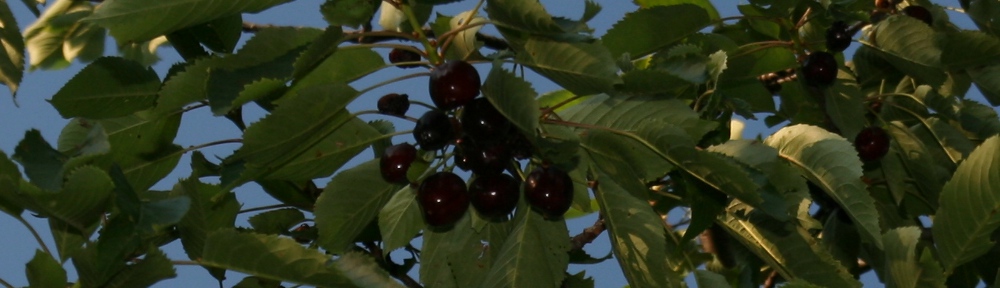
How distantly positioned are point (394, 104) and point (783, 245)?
84cm

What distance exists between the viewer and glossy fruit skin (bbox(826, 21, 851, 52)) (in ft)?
9.08

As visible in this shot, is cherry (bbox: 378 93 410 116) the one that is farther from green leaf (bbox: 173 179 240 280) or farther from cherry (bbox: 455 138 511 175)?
green leaf (bbox: 173 179 240 280)

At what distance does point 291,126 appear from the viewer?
67.6 inches

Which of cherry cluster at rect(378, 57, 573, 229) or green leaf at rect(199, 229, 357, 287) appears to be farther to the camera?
cherry cluster at rect(378, 57, 573, 229)

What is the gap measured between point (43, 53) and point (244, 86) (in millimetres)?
2175

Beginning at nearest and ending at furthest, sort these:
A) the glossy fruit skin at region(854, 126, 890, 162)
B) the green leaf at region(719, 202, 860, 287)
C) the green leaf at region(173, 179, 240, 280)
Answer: the green leaf at region(173, 179, 240, 280), the green leaf at region(719, 202, 860, 287), the glossy fruit skin at region(854, 126, 890, 162)

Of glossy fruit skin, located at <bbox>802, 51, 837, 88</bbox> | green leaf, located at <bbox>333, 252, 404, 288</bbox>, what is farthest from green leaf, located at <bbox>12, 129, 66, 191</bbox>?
glossy fruit skin, located at <bbox>802, 51, 837, 88</bbox>

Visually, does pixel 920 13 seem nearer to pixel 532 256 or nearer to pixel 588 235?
pixel 588 235

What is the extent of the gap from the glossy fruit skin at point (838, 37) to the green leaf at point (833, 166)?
0.48 meters

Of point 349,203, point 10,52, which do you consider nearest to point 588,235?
point 349,203

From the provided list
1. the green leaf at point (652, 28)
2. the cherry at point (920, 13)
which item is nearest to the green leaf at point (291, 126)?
the green leaf at point (652, 28)

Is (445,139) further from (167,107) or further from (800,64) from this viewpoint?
(800,64)

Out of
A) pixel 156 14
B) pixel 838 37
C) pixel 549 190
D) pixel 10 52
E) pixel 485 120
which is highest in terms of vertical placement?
pixel 10 52

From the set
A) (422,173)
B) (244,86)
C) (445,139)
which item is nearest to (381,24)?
(422,173)
